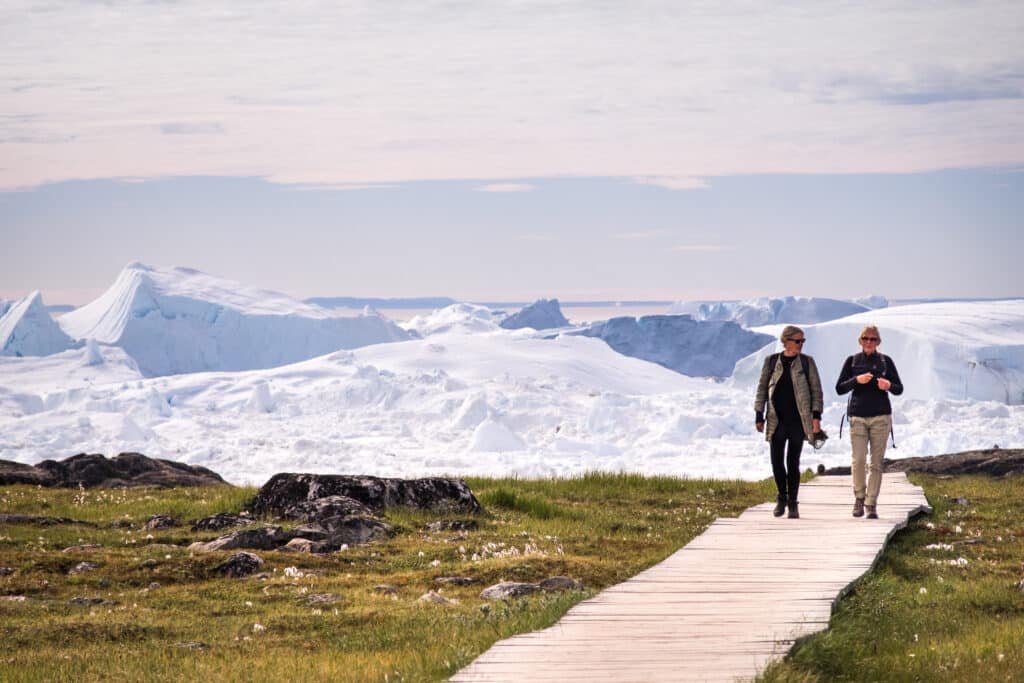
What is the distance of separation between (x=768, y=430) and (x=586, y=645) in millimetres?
9217

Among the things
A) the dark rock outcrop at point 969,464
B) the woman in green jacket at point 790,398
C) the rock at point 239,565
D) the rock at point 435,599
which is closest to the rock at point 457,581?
the rock at point 435,599

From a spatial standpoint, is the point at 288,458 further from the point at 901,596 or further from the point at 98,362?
the point at 901,596

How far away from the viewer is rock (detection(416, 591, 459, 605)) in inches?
565

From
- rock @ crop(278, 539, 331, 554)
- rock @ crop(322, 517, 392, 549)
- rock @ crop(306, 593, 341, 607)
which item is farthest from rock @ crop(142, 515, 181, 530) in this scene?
rock @ crop(306, 593, 341, 607)

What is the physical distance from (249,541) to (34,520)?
5.42m

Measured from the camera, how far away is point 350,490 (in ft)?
74.2

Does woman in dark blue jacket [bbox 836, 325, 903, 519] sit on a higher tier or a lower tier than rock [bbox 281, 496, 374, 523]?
higher

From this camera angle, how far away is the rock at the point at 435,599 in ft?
47.1

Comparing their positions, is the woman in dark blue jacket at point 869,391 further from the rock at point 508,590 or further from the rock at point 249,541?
the rock at point 249,541

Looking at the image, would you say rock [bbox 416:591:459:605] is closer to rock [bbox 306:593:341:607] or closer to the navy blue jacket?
rock [bbox 306:593:341:607]

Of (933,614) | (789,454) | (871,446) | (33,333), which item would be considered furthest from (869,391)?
(33,333)

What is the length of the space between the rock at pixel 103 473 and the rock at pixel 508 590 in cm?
1843

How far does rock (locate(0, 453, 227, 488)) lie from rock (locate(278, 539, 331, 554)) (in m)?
13.3

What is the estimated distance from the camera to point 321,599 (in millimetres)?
14852
